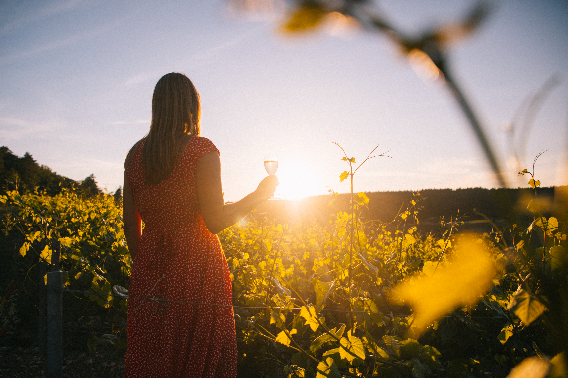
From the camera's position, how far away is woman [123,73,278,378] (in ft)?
4.93

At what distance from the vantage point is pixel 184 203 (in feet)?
5.04

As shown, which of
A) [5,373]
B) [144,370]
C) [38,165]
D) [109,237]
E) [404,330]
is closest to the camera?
[144,370]

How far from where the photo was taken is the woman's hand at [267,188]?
5.13 feet

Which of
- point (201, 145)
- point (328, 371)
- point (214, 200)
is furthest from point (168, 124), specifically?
point (328, 371)

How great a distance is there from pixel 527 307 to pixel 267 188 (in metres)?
1.14

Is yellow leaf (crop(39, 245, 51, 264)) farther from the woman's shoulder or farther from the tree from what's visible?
the tree

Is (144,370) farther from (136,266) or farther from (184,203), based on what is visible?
(184,203)

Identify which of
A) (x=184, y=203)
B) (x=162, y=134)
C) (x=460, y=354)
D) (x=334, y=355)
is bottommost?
(x=460, y=354)

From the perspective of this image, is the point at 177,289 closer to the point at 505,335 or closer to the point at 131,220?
the point at 131,220

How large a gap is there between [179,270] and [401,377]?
4.08 ft

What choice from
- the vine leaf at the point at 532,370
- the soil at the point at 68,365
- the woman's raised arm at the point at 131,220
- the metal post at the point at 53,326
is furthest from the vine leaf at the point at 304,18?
the soil at the point at 68,365

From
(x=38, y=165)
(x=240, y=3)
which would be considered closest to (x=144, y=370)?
(x=240, y=3)

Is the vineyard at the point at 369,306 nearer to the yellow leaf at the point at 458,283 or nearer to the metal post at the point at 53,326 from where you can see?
the yellow leaf at the point at 458,283

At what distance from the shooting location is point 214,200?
1.50 meters
